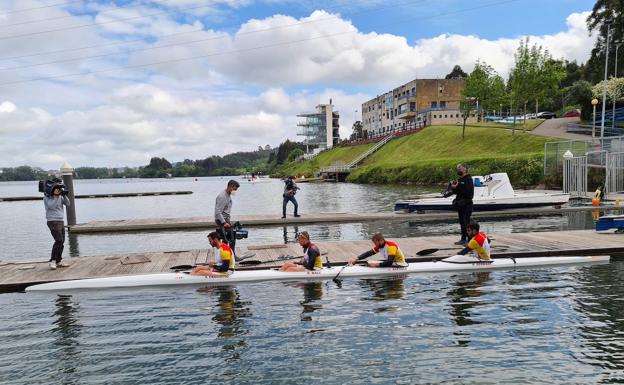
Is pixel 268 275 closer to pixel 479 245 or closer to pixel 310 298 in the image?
pixel 310 298

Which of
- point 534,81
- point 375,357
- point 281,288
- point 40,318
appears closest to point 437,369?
point 375,357

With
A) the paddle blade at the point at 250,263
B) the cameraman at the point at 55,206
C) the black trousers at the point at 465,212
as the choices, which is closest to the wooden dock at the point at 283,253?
the paddle blade at the point at 250,263

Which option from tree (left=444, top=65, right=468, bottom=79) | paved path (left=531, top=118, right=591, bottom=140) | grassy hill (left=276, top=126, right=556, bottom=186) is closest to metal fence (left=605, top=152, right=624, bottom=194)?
grassy hill (left=276, top=126, right=556, bottom=186)

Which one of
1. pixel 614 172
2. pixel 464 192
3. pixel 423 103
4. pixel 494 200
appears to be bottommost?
pixel 494 200

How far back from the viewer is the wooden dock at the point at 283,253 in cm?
1340

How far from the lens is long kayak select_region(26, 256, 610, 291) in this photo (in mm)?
12422

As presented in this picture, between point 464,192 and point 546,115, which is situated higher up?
point 546,115

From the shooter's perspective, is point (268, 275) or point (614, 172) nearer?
point (268, 275)

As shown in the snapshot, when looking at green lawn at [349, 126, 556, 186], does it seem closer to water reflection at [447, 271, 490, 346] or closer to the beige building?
the beige building

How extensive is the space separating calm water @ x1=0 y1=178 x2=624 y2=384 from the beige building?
89.7 meters

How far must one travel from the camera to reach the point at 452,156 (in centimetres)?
6906

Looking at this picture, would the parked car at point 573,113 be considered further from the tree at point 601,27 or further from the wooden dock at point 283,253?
the wooden dock at point 283,253

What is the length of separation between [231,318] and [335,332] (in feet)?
8.24

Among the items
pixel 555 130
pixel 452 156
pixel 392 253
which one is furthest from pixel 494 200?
pixel 452 156
